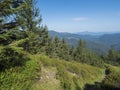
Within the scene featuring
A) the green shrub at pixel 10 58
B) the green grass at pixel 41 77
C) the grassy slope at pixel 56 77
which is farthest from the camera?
the grassy slope at pixel 56 77

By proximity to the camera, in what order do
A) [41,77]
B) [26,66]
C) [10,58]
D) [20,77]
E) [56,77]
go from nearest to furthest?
[10,58] → [20,77] → [26,66] → [41,77] → [56,77]

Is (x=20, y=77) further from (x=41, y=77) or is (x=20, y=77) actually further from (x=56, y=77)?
(x=56, y=77)

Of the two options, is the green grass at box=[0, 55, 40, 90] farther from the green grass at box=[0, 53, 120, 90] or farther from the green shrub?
the green shrub

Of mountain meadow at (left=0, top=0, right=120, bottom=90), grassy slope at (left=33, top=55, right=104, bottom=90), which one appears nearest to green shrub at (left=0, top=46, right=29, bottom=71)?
mountain meadow at (left=0, top=0, right=120, bottom=90)

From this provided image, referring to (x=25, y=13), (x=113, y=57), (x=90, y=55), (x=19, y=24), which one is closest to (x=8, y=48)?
(x=19, y=24)

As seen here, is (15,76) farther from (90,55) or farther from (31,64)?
(90,55)

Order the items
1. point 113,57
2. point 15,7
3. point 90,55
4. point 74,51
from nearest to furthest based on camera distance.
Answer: point 15,7, point 74,51, point 90,55, point 113,57

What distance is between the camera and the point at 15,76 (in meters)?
17.8

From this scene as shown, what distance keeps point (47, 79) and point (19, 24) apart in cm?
928

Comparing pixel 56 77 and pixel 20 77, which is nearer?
pixel 20 77

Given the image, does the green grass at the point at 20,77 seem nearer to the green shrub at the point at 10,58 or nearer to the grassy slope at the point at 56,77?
the green shrub at the point at 10,58

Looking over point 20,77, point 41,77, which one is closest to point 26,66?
point 20,77

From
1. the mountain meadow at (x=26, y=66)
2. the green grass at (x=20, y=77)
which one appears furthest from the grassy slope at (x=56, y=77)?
the green grass at (x=20, y=77)

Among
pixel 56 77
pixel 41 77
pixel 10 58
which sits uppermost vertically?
pixel 10 58
